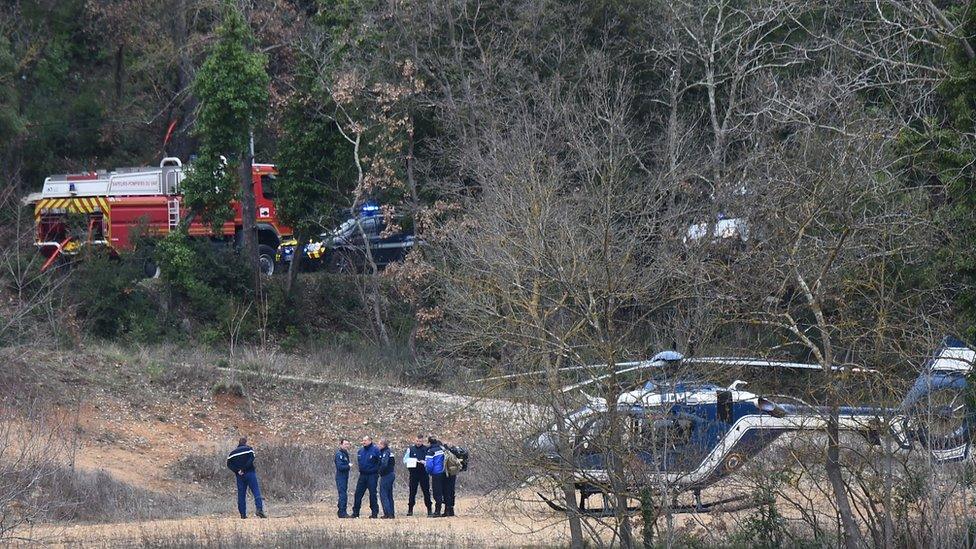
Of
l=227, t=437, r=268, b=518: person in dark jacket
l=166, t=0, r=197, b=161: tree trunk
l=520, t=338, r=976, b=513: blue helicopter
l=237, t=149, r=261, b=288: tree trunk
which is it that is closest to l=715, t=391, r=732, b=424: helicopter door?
l=520, t=338, r=976, b=513: blue helicopter

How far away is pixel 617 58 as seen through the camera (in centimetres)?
3612

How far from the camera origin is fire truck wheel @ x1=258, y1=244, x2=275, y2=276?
41.4m

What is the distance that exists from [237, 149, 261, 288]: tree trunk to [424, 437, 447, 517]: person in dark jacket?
59.9 ft

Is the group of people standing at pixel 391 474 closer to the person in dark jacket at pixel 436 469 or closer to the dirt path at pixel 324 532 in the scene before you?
the person in dark jacket at pixel 436 469

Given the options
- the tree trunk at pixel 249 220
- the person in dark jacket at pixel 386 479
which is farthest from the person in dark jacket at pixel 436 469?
the tree trunk at pixel 249 220

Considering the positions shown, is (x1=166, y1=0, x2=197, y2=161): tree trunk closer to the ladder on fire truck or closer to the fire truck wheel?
the ladder on fire truck

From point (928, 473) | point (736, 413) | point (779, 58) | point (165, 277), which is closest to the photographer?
point (928, 473)

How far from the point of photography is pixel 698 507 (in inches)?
683

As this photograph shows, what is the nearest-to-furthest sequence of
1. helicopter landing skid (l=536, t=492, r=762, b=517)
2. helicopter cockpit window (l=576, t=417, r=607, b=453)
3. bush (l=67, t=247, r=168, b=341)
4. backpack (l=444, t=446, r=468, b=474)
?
helicopter cockpit window (l=576, t=417, r=607, b=453) < helicopter landing skid (l=536, t=492, r=762, b=517) < backpack (l=444, t=446, r=468, b=474) < bush (l=67, t=247, r=168, b=341)

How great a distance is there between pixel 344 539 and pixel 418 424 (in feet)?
42.3

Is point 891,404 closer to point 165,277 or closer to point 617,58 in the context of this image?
point 617,58

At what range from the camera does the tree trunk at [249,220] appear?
38719 mm

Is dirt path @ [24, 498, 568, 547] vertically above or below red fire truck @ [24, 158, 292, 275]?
below

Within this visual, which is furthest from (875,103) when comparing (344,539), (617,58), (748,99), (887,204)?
(344,539)
